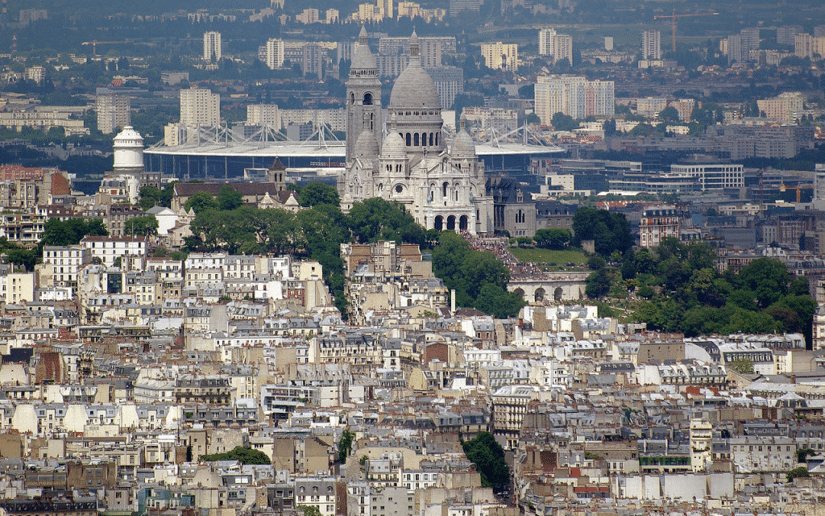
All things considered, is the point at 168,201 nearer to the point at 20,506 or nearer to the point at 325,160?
the point at 20,506

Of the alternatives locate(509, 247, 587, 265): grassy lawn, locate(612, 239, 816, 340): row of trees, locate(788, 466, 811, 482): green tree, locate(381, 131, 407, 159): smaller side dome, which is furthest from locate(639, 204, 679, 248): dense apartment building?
locate(788, 466, 811, 482): green tree

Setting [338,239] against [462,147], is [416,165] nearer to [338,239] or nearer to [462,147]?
[462,147]

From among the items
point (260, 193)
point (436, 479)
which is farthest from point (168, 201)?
point (436, 479)

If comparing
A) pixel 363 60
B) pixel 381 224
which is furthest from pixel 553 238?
pixel 363 60

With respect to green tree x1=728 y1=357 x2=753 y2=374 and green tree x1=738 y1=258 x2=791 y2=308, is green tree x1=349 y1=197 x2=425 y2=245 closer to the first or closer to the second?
green tree x1=738 y1=258 x2=791 y2=308

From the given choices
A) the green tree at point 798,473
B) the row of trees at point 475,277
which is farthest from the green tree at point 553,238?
the green tree at point 798,473

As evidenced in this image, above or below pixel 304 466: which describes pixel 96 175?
above
